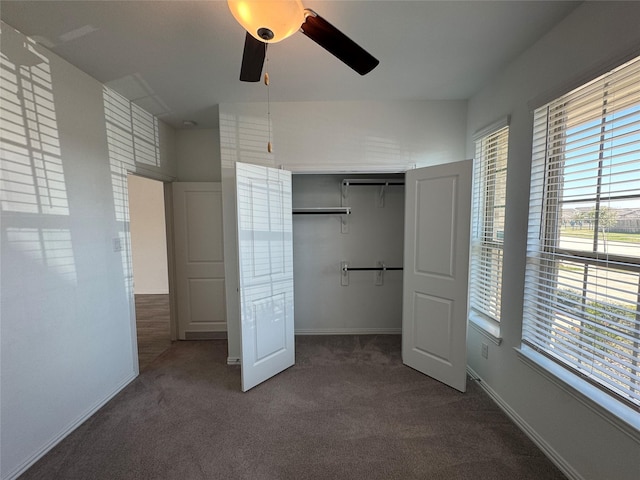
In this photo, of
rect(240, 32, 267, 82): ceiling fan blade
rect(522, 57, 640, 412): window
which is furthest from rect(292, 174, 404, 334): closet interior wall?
rect(240, 32, 267, 82): ceiling fan blade

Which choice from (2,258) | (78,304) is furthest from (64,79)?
(78,304)

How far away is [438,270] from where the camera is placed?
7.93 ft

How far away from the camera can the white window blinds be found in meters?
2.23

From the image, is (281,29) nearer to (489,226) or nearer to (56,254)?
A: (56,254)

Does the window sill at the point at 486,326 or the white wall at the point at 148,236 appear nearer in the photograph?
the window sill at the point at 486,326

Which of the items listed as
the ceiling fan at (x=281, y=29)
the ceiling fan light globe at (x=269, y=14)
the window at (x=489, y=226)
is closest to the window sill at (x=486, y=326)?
the window at (x=489, y=226)

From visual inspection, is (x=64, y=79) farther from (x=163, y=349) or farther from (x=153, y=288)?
(x=153, y=288)

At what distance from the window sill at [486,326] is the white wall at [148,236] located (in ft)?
17.8

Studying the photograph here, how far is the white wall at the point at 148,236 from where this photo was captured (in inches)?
212

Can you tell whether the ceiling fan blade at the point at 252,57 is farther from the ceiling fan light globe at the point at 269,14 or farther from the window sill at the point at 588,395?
the window sill at the point at 588,395

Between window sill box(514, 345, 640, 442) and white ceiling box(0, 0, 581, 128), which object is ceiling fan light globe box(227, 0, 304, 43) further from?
window sill box(514, 345, 640, 442)

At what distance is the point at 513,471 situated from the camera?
158cm

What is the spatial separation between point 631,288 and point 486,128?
1622mm

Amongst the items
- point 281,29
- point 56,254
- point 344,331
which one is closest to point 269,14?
point 281,29
